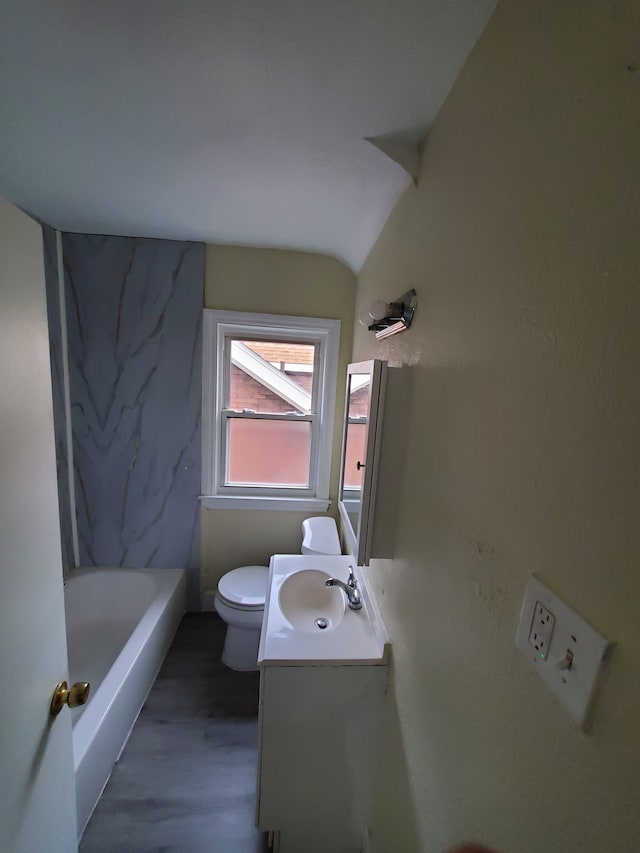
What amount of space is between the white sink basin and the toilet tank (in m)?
0.31

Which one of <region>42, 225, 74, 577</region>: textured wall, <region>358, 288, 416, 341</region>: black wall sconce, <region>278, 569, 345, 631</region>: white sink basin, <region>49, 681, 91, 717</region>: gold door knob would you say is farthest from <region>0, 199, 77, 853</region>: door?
<region>42, 225, 74, 577</region>: textured wall

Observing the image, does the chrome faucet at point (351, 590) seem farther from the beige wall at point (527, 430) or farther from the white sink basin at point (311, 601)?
the beige wall at point (527, 430)

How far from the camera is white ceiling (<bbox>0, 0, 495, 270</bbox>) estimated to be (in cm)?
67

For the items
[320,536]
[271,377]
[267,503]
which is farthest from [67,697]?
[271,377]

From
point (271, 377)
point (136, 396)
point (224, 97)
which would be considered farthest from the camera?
point (271, 377)

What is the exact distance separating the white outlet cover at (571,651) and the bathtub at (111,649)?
1572 millimetres

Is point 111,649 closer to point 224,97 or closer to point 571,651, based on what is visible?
point 571,651

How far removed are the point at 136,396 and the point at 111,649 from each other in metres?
1.47

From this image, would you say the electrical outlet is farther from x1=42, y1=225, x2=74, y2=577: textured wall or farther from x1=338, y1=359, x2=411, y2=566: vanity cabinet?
x1=42, y1=225, x2=74, y2=577: textured wall

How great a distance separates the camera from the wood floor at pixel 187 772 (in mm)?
1153

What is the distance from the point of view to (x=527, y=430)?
18.8 inches

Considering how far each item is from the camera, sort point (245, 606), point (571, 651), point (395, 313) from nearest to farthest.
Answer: point (571, 651) → point (395, 313) → point (245, 606)

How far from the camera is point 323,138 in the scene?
3.25ft

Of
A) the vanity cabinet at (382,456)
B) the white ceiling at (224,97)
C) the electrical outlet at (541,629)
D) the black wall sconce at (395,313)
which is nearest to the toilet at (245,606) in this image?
the vanity cabinet at (382,456)
